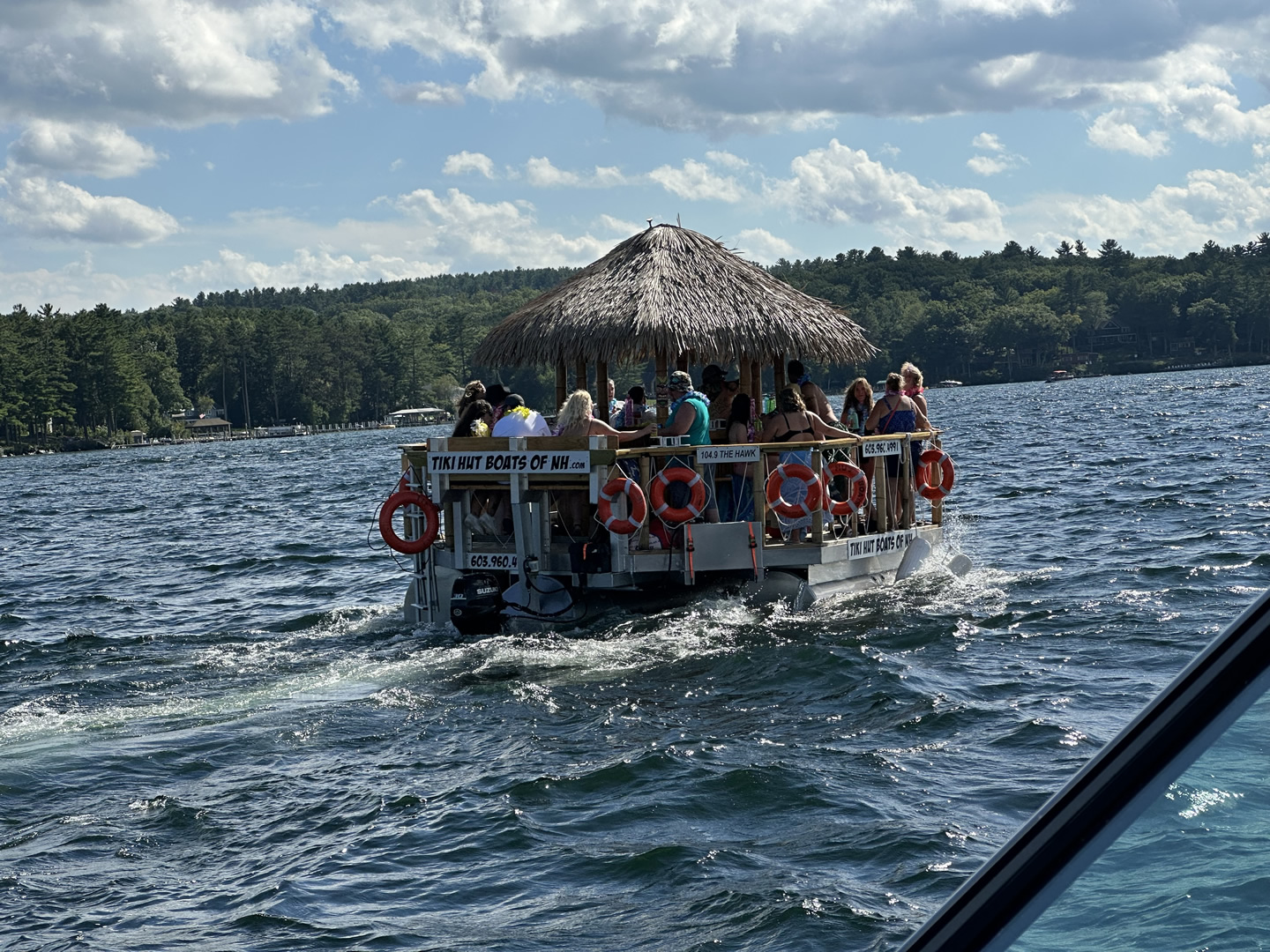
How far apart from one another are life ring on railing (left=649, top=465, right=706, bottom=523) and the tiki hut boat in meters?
0.01

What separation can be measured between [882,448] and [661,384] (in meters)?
2.45

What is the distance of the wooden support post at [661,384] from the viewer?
14.1 m

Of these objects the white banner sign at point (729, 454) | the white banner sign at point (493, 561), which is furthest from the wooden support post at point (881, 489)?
the white banner sign at point (493, 561)

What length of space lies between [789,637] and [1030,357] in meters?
188

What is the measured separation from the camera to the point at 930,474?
15.6m

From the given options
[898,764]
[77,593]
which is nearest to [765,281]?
[898,764]

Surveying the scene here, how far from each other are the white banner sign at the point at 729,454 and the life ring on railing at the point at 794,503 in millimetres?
277

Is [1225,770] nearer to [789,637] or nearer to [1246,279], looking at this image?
[789,637]

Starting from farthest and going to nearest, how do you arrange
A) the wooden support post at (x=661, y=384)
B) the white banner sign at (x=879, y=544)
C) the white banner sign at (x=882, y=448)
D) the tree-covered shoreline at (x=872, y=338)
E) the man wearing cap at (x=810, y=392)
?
the tree-covered shoreline at (x=872, y=338) < the man wearing cap at (x=810, y=392) < the white banner sign at (x=882, y=448) < the wooden support post at (x=661, y=384) < the white banner sign at (x=879, y=544)

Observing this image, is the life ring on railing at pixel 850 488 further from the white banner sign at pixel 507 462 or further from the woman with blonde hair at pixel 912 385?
the white banner sign at pixel 507 462

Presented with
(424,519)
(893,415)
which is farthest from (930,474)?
(424,519)

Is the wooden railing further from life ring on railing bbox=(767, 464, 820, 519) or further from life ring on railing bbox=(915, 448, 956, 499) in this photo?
life ring on railing bbox=(915, 448, 956, 499)

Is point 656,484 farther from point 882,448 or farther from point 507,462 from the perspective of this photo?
point 882,448

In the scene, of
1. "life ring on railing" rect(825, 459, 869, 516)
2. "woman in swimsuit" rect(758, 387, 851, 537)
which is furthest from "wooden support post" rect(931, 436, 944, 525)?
"woman in swimsuit" rect(758, 387, 851, 537)
